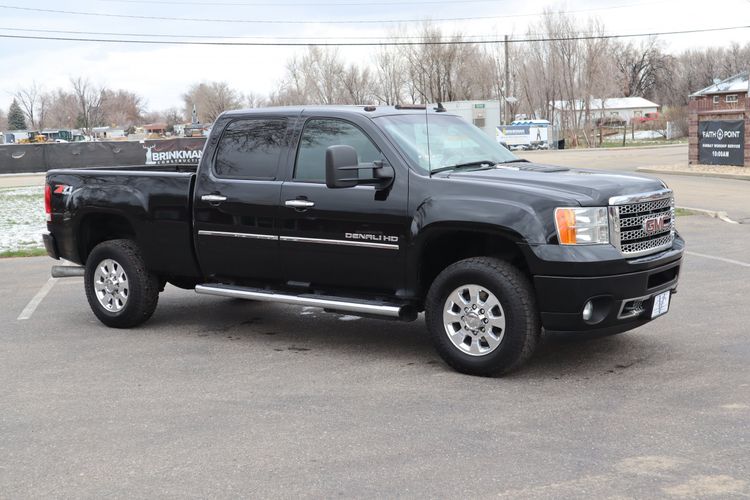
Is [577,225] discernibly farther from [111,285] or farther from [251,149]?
[111,285]

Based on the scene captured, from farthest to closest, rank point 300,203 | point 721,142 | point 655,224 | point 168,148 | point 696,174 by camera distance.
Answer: point 168,148 < point 721,142 < point 696,174 < point 300,203 < point 655,224

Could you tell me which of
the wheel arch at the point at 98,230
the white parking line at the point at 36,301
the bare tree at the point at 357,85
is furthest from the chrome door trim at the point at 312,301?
the bare tree at the point at 357,85

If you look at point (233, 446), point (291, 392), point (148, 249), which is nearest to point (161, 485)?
point (233, 446)

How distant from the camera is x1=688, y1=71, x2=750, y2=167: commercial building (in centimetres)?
2623

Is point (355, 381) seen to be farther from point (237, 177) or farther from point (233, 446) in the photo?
point (237, 177)

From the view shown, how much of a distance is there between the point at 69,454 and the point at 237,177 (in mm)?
3129

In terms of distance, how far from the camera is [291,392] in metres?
6.02

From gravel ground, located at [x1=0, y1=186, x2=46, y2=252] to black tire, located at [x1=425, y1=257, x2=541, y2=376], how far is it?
32.4 feet

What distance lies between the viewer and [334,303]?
22.5 ft

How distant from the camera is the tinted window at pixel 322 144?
22.7ft

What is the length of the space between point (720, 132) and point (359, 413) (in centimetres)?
2489

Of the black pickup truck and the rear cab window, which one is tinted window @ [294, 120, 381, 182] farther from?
the rear cab window

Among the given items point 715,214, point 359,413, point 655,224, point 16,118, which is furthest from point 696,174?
point 16,118

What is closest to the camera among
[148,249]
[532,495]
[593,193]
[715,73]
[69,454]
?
[532,495]
